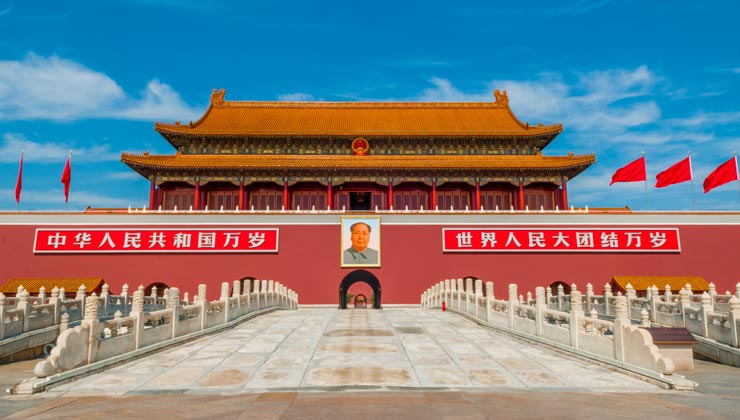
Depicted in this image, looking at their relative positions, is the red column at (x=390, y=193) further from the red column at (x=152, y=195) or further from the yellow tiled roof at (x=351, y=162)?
the red column at (x=152, y=195)

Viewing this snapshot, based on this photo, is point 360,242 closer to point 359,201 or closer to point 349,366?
point 359,201

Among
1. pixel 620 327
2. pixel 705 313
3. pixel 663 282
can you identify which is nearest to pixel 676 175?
pixel 663 282

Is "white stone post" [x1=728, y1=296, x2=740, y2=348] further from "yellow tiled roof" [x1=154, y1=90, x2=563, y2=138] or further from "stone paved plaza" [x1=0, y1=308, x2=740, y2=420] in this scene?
"yellow tiled roof" [x1=154, y1=90, x2=563, y2=138]

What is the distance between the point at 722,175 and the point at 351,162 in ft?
57.9

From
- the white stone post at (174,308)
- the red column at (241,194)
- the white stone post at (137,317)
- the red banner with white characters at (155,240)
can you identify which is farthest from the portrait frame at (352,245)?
the white stone post at (137,317)

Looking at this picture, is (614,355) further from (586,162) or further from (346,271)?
(586,162)

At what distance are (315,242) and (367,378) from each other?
17.4 m

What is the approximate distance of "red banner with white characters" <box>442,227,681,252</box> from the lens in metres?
24.7

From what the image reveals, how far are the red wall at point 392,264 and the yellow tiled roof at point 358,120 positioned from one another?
668 centimetres

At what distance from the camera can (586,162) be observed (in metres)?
26.6

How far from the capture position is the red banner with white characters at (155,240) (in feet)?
78.5

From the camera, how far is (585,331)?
947 cm

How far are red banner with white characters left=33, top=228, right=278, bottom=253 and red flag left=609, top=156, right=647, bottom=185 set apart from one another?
57.2ft

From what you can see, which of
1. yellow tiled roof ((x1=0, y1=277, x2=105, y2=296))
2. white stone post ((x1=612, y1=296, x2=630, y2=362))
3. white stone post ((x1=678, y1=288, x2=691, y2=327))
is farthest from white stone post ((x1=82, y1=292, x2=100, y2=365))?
yellow tiled roof ((x1=0, y1=277, x2=105, y2=296))
